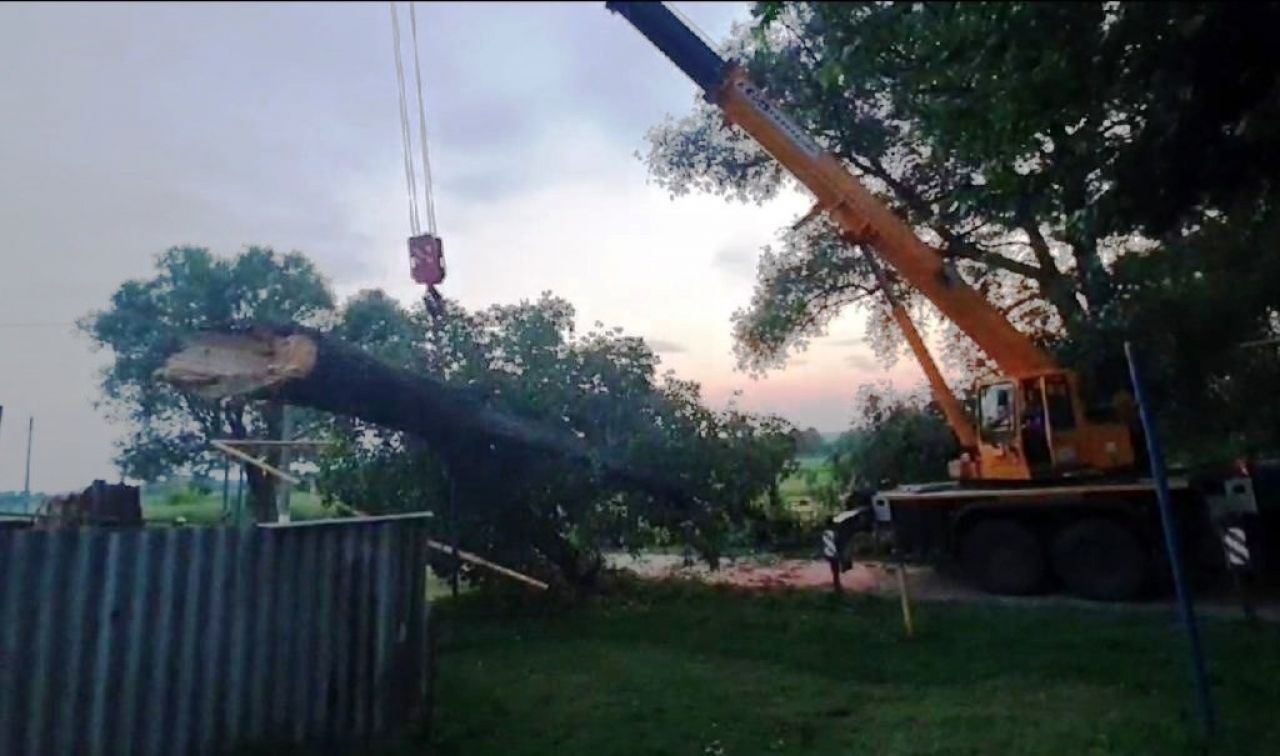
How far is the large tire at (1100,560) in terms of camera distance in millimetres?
12258

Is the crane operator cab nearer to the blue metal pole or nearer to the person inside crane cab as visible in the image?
the person inside crane cab

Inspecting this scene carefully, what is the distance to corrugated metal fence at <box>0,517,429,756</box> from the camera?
5168 millimetres

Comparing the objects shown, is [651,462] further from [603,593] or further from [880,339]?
[880,339]

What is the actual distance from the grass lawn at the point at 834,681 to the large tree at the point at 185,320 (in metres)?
6.13

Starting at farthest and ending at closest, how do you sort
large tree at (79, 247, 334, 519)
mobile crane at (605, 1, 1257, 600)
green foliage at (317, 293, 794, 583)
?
1. large tree at (79, 247, 334, 519)
2. mobile crane at (605, 1, 1257, 600)
3. green foliage at (317, 293, 794, 583)

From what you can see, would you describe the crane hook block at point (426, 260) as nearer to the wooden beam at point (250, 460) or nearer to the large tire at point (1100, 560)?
the wooden beam at point (250, 460)

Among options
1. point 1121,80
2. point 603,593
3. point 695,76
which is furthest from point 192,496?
point 1121,80

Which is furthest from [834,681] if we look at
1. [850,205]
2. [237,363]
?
[850,205]

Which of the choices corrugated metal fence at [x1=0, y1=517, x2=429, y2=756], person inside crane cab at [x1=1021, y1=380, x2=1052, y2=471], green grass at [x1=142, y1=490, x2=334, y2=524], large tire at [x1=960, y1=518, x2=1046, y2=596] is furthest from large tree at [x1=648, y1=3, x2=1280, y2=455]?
green grass at [x1=142, y1=490, x2=334, y2=524]

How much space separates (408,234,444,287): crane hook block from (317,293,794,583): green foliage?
0.87 meters

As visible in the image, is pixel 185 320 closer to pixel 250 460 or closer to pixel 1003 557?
pixel 250 460

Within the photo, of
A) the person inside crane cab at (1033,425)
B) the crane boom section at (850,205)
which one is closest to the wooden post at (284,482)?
the crane boom section at (850,205)

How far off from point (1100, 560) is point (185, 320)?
13.0 m

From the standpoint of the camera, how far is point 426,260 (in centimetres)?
1114
